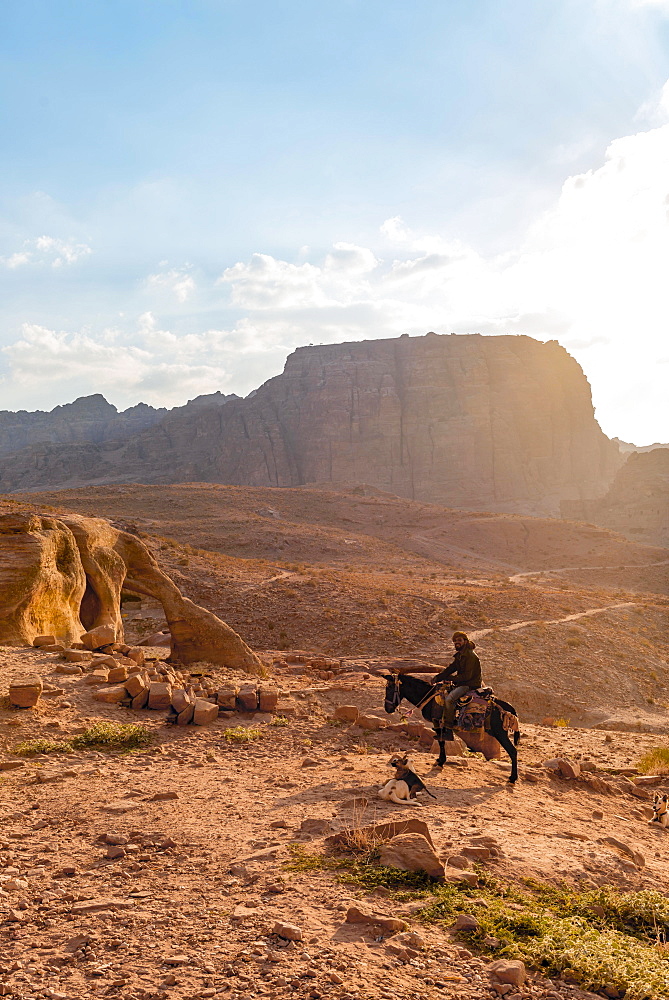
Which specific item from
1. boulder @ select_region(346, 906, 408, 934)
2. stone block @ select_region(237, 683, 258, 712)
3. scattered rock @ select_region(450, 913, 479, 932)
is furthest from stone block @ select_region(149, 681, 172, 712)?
scattered rock @ select_region(450, 913, 479, 932)

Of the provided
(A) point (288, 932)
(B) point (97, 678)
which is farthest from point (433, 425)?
(A) point (288, 932)

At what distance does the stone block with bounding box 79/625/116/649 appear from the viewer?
13.6 meters

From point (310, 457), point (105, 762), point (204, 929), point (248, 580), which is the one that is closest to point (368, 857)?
point (204, 929)

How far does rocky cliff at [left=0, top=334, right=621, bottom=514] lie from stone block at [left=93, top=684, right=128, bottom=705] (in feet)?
344

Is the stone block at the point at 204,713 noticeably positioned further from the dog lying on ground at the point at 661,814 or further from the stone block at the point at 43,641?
the dog lying on ground at the point at 661,814

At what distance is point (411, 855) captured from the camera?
560 cm

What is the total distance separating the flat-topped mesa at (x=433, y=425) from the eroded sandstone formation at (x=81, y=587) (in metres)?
99.4

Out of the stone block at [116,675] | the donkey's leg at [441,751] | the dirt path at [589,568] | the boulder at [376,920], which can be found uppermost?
the stone block at [116,675]

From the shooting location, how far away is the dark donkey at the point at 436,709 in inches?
361

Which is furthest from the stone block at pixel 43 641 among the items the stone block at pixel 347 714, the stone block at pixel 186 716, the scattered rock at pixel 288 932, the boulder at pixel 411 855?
the scattered rock at pixel 288 932

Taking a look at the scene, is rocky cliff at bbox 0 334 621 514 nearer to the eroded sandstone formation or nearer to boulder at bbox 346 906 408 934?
the eroded sandstone formation

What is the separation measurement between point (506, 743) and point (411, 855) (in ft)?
13.1

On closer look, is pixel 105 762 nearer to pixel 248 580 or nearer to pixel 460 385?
pixel 248 580

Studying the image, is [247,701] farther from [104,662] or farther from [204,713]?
[104,662]
